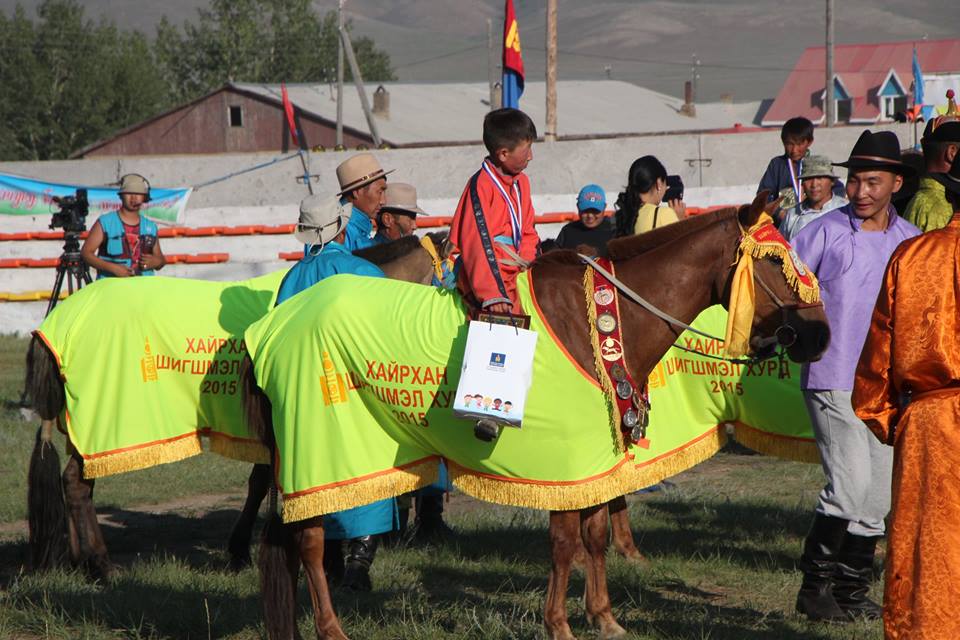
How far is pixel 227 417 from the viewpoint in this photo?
6707mm

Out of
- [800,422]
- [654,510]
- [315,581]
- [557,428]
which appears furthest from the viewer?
[654,510]

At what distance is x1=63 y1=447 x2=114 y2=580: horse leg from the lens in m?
6.88

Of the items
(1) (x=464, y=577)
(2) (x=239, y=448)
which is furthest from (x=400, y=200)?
(1) (x=464, y=577)

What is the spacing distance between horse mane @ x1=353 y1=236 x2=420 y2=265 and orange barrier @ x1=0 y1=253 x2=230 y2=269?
490 inches

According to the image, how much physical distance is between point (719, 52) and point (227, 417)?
6270 inches

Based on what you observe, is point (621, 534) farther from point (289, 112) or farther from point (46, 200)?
point (289, 112)

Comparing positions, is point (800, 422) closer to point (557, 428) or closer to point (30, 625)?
point (557, 428)

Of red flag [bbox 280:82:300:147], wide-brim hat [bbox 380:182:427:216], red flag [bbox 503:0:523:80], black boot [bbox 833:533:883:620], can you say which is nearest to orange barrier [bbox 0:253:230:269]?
red flag [bbox 503:0:523:80]

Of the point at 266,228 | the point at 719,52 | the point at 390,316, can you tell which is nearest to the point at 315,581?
the point at 390,316

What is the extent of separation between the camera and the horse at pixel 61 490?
680 cm

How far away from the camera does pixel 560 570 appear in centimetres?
539

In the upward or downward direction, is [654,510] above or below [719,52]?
below

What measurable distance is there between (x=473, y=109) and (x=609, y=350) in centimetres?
5393

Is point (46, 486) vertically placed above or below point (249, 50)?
below
